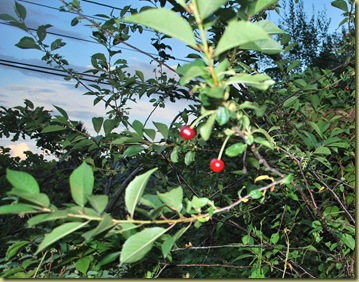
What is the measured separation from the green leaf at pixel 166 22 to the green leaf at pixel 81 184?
0.19 m

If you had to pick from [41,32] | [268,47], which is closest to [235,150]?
[268,47]

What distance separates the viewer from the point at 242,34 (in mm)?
359

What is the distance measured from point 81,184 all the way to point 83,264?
422 millimetres

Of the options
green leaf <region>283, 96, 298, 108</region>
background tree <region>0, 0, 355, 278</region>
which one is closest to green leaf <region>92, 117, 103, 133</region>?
background tree <region>0, 0, 355, 278</region>

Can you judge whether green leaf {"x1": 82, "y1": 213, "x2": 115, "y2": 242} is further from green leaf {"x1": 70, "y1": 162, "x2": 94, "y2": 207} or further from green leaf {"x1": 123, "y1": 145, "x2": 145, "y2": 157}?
green leaf {"x1": 123, "y1": 145, "x2": 145, "y2": 157}

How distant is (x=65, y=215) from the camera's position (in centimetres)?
44

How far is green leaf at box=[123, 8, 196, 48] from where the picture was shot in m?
0.37

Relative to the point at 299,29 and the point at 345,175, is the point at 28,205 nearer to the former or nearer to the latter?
the point at 345,175

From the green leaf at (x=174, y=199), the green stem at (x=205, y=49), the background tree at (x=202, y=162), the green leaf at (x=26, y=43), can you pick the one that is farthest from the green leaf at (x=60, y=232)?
the green leaf at (x=26, y=43)

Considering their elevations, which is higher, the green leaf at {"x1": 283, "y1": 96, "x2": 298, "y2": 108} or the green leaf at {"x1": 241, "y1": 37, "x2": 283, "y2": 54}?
the green leaf at {"x1": 241, "y1": 37, "x2": 283, "y2": 54}

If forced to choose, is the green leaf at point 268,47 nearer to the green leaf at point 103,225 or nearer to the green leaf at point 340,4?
the green leaf at point 103,225

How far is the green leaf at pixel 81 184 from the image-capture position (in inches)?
18.1

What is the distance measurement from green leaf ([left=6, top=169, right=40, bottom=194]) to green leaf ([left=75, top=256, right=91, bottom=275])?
1.41ft

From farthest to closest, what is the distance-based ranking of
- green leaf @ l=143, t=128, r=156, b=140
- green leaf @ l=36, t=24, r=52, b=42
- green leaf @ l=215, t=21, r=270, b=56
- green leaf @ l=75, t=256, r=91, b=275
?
green leaf @ l=36, t=24, r=52, b=42 < green leaf @ l=143, t=128, r=156, b=140 < green leaf @ l=75, t=256, r=91, b=275 < green leaf @ l=215, t=21, r=270, b=56
